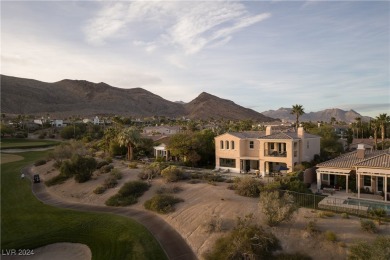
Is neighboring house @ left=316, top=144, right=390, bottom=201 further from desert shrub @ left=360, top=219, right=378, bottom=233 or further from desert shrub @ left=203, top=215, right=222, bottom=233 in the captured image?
desert shrub @ left=203, top=215, right=222, bottom=233

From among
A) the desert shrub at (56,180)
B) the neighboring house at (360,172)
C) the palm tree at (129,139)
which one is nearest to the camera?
the neighboring house at (360,172)

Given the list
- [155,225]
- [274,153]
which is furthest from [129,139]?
[155,225]

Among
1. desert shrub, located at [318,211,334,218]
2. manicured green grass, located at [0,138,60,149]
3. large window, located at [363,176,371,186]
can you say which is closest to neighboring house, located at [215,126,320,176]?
large window, located at [363,176,371,186]

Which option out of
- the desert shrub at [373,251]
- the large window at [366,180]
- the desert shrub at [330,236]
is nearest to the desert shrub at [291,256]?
the desert shrub at [330,236]

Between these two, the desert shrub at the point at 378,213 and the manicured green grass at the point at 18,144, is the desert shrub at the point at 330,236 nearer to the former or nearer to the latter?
the desert shrub at the point at 378,213

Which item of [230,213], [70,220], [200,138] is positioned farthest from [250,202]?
[200,138]

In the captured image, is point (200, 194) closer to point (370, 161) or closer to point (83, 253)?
point (83, 253)
